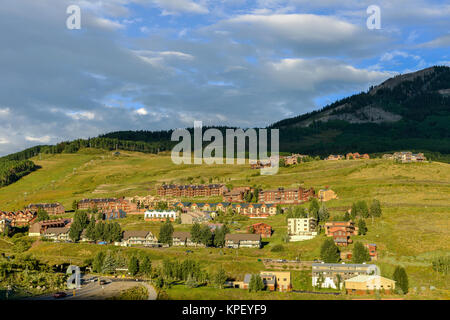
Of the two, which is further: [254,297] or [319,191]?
[319,191]

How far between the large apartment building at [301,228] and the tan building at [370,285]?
31179mm

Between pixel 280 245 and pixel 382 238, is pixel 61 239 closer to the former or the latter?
pixel 280 245

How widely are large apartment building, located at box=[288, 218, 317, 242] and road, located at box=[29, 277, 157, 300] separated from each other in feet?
138

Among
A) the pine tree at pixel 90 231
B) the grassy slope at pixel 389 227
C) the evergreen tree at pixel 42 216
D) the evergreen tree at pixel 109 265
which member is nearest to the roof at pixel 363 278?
the grassy slope at pixel 389 227

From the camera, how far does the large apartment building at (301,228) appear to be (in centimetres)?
11556

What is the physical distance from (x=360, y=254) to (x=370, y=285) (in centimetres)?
1172

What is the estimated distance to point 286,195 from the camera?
159 metres

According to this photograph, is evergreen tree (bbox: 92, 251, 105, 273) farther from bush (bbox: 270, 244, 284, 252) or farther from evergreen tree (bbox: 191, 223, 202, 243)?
bush (bbox: 270, 244, 284, 252)

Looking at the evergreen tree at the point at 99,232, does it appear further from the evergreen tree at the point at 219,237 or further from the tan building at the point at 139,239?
the evergreen tree at the point at 219,237

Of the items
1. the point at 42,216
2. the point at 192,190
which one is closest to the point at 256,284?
the point at 42,216

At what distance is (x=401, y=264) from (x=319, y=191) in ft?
216
